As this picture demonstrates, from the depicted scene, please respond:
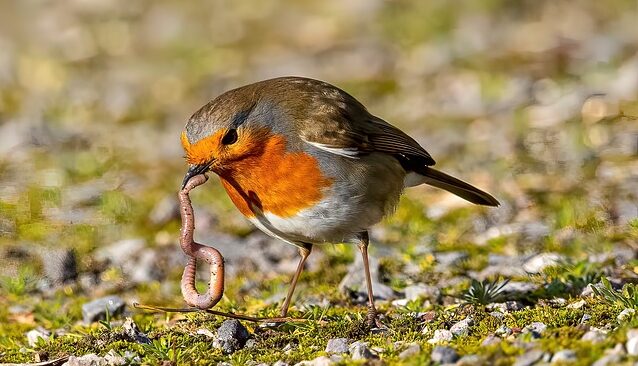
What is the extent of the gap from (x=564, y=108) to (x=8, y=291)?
527 centimetres

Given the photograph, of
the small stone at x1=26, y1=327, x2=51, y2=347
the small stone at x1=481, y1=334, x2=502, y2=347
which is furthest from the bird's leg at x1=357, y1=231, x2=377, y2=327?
the small stone at x1=26, y1=327, x2=51, y2=347

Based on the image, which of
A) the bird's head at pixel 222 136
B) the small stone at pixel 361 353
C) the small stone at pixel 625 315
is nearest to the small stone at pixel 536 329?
the small stone at pixel 625 315

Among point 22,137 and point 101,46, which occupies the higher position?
point 101,46

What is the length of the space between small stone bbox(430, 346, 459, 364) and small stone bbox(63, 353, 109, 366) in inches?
61.5

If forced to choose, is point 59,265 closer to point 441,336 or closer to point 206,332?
point 206,332

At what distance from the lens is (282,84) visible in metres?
5.83

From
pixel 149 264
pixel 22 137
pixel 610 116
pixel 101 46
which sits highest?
pixel 101 46

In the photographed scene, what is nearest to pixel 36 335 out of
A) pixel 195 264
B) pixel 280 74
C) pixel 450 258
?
pixel 195 264

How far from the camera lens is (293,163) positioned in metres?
5.36

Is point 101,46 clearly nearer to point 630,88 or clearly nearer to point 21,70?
point 21,70

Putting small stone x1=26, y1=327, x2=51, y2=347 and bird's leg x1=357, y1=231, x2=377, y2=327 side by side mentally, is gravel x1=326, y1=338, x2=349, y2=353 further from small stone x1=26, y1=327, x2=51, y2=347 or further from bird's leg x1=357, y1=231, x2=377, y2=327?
small stone x1=26, y1=327, x2=51, y2=347

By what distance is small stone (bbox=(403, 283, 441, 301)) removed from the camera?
228 inches

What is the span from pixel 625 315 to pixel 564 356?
0.72 meters

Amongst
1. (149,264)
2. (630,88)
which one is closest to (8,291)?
(149,264)
